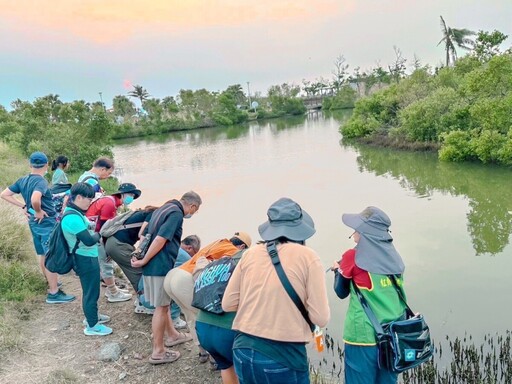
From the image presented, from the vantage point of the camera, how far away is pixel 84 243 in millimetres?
3213

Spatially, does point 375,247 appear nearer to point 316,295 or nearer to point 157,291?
point 316,295

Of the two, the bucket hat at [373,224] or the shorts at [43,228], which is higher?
the bucket hat at [373,224]

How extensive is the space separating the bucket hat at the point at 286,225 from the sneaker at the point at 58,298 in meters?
3.00

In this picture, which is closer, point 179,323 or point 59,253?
point 59,253

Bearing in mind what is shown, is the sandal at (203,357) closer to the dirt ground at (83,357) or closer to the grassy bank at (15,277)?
the dirt ground at (83,357)

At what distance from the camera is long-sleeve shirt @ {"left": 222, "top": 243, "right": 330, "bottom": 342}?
184 centimetres

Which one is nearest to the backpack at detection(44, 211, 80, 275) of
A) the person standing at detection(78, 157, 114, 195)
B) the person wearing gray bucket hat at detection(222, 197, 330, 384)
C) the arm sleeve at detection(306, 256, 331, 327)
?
the person standing at detection(78, 157, 114, 195)

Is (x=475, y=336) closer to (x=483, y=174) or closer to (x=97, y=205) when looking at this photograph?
(x=97, y=205)

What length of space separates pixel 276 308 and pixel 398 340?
68cm

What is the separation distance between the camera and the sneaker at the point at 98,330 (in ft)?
11.9

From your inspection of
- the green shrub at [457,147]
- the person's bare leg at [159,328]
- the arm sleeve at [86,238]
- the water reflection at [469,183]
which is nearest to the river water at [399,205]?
the water reflection at [469,183]

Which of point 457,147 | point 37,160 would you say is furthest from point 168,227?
point 457,147

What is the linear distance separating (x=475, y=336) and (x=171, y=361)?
10.3ft

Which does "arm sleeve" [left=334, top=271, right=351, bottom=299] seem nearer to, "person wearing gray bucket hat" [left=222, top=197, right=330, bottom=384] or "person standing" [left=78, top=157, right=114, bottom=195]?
"person wearing gray bucket hat" [left=222, top=197, right=330, bottom=384]
